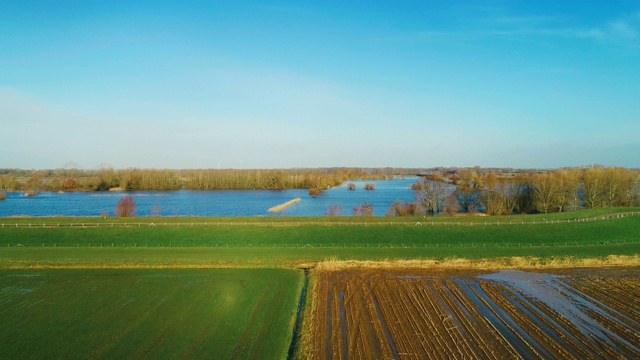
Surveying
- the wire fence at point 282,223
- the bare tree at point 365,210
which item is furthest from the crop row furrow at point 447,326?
the bare tree at point 365,210

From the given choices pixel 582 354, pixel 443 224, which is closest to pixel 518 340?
pixel 582 354

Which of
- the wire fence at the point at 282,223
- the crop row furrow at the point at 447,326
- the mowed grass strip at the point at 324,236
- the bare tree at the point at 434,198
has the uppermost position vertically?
the bare tree at the point at 434,198

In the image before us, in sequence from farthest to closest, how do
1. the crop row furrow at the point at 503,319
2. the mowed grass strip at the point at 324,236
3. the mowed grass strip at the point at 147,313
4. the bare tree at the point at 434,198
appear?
the bare tree at the point at 434,198 < the mowed grass strip at the point at 324,236 < the crop row furrow at the point at 503,319 < the mowed grass strip at the point at 147,313

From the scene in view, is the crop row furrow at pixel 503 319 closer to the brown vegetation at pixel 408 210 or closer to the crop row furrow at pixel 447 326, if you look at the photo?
the crop row furrow at pixel 447 326

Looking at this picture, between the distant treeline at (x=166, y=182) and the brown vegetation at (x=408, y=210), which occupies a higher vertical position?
the distant treeline at (x=166, y=182)

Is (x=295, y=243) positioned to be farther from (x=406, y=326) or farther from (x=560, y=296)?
(x=560, y=296)

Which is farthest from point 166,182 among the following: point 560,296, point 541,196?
point 560,296

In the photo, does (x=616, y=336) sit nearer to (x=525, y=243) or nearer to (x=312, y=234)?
(x=525, y=243)
